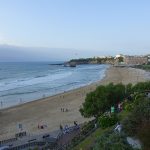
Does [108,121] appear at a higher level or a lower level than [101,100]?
higher

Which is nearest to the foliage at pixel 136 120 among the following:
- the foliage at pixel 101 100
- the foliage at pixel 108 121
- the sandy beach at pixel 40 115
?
the foliage at pixel 108 121

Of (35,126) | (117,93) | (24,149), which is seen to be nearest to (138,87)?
(117,93)

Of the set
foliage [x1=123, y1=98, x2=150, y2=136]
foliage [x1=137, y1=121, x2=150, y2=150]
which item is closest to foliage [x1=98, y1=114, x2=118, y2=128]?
foliage [x1=123, y1=98, x2=150, y2=136]

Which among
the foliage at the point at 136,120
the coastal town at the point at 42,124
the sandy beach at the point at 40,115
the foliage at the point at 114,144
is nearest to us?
the foliage at the point at 114,144

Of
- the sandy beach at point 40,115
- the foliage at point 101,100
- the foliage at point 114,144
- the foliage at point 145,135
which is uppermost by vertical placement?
the foliage at point 145,135

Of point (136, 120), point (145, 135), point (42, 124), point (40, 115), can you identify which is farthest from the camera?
point (40, 115)

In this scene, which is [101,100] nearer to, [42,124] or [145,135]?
[42,124]

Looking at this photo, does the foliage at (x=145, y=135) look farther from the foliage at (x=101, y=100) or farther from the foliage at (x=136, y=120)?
the foliage at (x=101, y=100)

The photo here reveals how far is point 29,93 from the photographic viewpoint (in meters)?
66.2

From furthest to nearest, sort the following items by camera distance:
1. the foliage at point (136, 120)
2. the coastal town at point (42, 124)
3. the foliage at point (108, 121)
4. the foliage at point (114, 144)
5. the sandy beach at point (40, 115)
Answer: the sandy beach at point (40, 115)
the coastal town at point (42, 124)
the foliage at point (108, 121)
the foliage at point (136, 120)
the foliage at point (114, 144)

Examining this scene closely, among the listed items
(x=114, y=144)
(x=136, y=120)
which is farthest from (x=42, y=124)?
(x=114, y=144)

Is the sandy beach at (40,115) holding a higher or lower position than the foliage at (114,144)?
lower

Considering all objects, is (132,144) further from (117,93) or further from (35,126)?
(35,126)

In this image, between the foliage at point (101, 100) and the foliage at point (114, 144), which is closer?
the foliage at point (114, 144)
